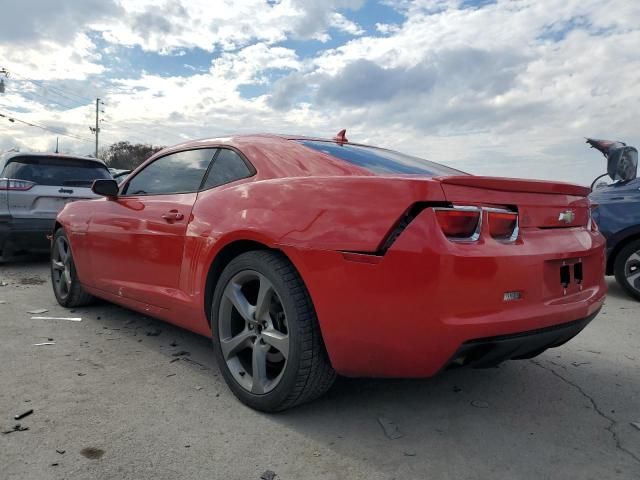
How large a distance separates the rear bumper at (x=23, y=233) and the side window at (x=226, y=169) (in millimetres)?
4556

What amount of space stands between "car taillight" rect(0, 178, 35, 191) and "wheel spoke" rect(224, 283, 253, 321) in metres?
5.19

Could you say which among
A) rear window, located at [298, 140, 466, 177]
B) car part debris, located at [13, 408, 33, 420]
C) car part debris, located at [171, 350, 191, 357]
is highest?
rear window, located at [298, 140, 466, 177]

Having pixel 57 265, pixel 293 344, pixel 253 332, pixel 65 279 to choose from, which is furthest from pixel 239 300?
pixel 57 265

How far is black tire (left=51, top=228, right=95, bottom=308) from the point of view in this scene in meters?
4.57

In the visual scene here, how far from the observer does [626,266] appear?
554 centimetres

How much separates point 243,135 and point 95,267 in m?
1.82

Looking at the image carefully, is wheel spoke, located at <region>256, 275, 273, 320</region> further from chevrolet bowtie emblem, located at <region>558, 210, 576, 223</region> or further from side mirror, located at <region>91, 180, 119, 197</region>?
side mirror, located at <region>91, 180, 119, 197</region>

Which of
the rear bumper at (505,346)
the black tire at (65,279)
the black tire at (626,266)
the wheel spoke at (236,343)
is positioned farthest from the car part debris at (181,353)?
the black tire at (626,266)

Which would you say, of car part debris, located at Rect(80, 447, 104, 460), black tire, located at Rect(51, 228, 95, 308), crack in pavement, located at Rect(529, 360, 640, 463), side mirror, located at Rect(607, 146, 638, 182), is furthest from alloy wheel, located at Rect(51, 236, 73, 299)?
side mirror, located at Rect(607, 146, 638, 182)

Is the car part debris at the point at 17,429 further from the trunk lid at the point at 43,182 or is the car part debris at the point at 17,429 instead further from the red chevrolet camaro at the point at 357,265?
the trunk lid at the point at 43,182

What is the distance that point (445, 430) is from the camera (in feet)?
7.93

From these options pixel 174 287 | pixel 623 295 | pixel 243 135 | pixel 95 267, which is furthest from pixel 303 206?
pixel 623 295

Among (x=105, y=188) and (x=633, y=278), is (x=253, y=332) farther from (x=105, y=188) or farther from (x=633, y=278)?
(x=633, y=278)

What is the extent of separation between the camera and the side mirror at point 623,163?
6441mm
